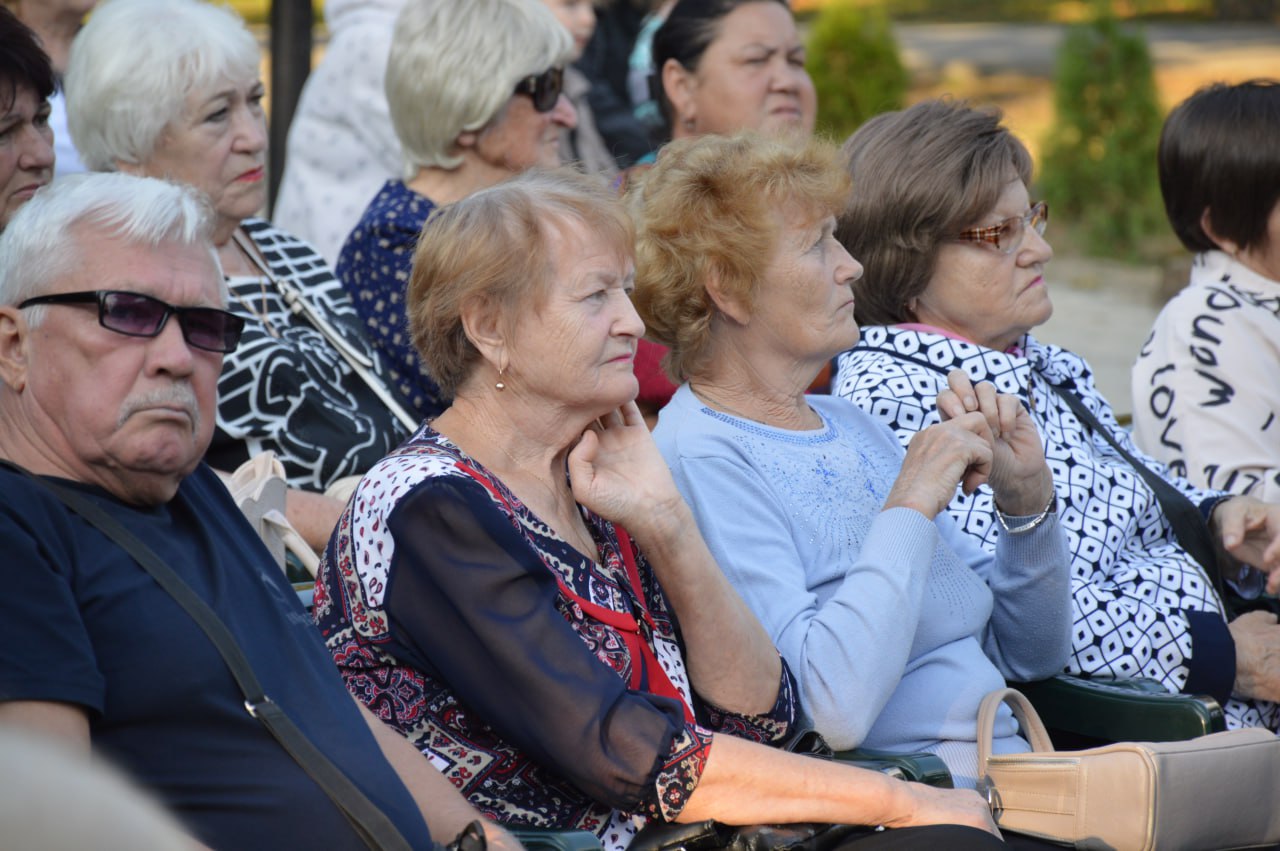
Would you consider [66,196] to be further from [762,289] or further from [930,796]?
[930,796]

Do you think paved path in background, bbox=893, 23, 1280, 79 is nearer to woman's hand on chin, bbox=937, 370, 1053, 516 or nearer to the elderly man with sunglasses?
woman's hand on chin, bbox=937, 370, 1053, 516

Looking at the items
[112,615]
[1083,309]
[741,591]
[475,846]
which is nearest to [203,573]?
[112,615]

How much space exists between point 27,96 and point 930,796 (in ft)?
7.34

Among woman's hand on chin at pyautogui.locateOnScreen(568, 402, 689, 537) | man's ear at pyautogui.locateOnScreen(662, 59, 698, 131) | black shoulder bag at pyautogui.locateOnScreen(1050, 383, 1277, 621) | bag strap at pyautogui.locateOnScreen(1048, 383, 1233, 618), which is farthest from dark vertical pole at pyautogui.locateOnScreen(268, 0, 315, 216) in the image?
woman's hand on chin at pyautogui.locateOnScreen(568, 402, 689, 537)

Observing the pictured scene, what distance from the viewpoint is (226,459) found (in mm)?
3510

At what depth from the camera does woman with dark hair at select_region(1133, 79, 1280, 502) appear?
408cm

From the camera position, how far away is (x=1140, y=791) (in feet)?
8.56

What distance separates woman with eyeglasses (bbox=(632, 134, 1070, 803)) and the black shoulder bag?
24.4 inches

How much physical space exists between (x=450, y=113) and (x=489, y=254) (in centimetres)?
190

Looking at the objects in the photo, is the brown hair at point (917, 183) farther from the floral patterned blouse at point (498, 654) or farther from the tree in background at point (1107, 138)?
the tree in background at point (1107, 138)

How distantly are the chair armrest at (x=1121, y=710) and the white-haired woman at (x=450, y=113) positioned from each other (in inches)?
79.1

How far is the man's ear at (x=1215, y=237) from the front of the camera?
4316 mm

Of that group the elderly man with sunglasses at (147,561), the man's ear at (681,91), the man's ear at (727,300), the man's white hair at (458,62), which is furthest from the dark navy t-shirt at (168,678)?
the man's ear at (681,91)

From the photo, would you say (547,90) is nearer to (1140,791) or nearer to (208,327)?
(208,327)
